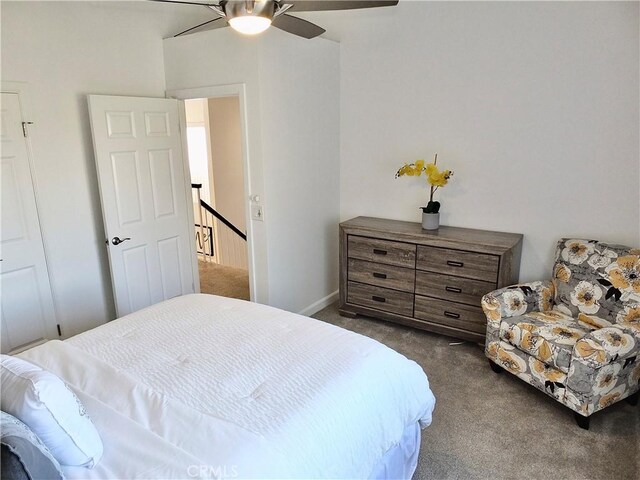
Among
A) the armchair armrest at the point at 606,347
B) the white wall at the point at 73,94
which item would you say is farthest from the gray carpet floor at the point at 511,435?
the white wall at the point at 73,94

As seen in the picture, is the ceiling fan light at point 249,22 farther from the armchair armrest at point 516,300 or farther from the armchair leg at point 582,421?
the armchair leg at point 582,421

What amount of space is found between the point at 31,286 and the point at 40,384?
204 cm

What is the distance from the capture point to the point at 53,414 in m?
1.31

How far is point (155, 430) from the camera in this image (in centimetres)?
143

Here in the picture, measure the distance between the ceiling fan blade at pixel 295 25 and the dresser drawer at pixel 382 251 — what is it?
68.1 inches

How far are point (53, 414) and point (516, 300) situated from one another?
266cm

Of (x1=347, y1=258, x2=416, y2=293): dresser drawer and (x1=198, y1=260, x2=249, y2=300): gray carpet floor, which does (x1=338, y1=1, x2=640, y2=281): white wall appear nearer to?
(x1=347, y1=258, x2=416, y2=293): dresser drawer

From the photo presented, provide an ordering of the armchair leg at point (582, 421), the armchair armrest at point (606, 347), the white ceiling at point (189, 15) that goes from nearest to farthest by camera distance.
→ 1. the armchair armrest at point (606, 347)
2. the armchair leg at point (582, 421)
3. the white ceiling at point (189, 15)

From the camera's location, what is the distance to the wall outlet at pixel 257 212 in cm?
343

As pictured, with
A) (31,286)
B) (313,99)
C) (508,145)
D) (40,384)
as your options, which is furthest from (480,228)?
(31,286)

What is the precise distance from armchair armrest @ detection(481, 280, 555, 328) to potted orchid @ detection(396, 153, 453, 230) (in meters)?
0.83

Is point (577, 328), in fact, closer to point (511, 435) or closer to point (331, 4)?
point (511, 435)

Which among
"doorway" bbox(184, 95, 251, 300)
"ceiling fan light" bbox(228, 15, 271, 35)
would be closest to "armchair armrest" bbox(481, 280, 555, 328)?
"ceiling fan light" bbox(228, 15, 271, 35)

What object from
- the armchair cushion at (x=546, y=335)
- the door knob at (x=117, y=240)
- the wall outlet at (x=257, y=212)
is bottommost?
the armchair cushion at (x=546, y=335)
